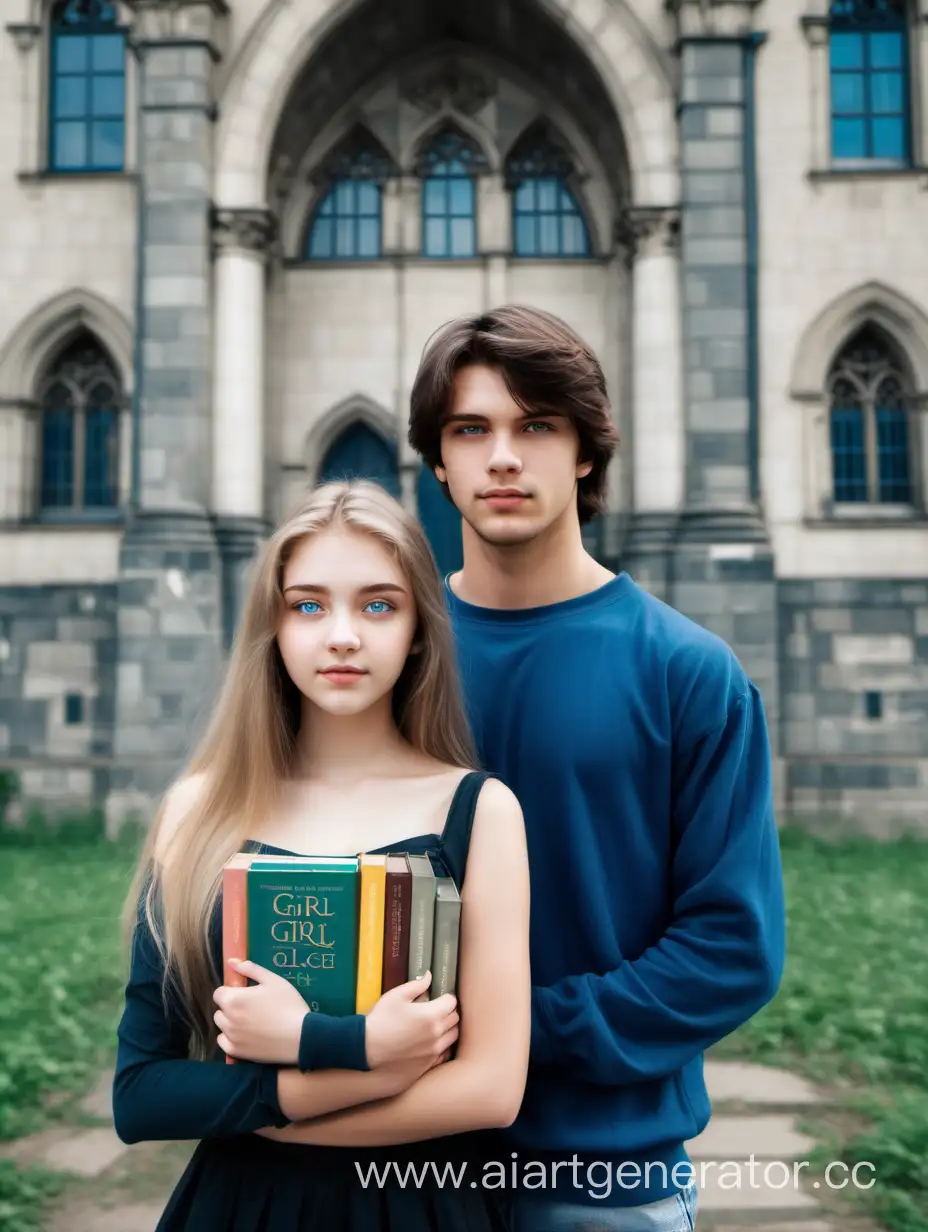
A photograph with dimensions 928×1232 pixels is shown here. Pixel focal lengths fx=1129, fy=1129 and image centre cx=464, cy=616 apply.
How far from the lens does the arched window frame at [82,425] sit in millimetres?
13016

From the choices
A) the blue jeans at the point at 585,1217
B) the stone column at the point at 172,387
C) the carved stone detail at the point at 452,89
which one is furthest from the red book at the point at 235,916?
the carved stone detail at the point at 452,89

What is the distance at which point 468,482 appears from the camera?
5.71ft

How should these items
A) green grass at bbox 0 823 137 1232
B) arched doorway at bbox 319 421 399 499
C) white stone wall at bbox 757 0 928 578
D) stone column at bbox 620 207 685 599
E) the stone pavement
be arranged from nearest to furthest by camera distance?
the stone pavement
green grass at bbox 0 823 137 1232
stone column at bbox 620 207 685 599
white stone wall at bbox 757 0 928 578
arched doorway at bbox 319 421 399 499

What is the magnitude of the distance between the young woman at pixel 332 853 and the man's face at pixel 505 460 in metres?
0.11

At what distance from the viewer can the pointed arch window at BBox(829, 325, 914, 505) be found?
12695 millimetres

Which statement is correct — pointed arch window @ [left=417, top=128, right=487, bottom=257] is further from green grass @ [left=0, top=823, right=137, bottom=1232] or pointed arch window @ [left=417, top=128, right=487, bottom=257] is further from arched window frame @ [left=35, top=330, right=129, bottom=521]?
green grass @ [left=0, top=823, right=137, bottom=1232]

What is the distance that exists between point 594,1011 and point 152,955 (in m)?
0.64

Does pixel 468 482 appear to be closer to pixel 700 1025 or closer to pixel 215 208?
pixel 700 1025

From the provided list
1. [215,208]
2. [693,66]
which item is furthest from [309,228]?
[693,66]

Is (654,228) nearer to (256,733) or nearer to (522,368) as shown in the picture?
(522,368)

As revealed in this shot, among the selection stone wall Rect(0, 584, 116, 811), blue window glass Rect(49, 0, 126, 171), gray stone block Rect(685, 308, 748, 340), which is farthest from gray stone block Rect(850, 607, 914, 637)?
blue window glass Rect(49, 0, 126, 171)

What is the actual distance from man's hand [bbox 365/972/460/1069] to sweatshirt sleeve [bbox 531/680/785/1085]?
0.73ft

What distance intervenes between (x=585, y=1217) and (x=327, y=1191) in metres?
0.41

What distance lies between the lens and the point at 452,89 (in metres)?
13.6
